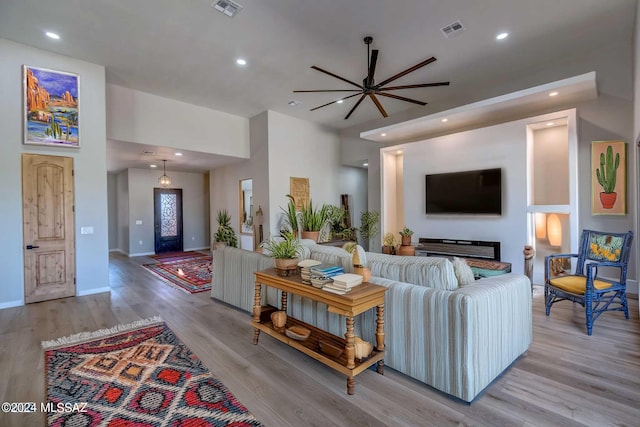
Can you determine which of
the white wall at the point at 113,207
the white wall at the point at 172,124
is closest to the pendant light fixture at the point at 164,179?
the white wall at the point at 172,124

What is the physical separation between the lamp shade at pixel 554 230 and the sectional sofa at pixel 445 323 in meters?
3.33

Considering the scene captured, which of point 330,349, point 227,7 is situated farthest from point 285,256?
point 227,7

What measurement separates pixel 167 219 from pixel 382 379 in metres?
9.24

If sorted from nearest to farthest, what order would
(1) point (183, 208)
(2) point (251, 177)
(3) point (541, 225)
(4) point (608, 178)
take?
(4) point (608, 178) → (3) point (541, 225) → (2) point (251, 177) → (1) point (183, 208)

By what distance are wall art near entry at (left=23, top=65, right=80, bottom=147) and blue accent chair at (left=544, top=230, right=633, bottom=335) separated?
23.0 ft

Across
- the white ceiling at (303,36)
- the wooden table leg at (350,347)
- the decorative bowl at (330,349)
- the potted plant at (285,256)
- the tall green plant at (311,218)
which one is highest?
the white ceiling at (303,36)

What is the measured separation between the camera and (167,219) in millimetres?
9656

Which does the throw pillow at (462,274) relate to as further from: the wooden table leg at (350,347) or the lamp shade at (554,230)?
the lamp shade at (554,230)

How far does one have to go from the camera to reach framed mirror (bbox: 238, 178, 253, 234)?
26.2ft

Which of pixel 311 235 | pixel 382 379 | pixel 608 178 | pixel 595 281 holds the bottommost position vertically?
pixel 382 379

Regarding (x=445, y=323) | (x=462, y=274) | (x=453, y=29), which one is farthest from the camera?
(x=453, y=29)

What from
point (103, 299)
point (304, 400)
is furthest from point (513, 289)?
point (103, 299)

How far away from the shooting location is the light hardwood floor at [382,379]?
6.23ft

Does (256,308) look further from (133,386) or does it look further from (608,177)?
(608,177)
